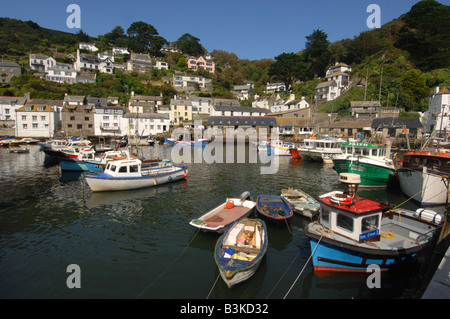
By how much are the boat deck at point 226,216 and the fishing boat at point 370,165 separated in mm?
14368

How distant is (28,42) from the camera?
119438 mm

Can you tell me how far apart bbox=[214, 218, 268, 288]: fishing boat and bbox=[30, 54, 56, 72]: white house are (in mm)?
120569

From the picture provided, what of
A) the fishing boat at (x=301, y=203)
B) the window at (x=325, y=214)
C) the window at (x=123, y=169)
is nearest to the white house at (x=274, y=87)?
the fishing boat at (x=301, y=203)

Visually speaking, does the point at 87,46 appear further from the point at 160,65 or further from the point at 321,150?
the point at 321,150

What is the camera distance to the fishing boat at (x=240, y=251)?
31.5 ft

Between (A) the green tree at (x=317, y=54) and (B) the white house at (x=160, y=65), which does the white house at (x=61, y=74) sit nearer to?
(B) the white house at (x=160, y=65)

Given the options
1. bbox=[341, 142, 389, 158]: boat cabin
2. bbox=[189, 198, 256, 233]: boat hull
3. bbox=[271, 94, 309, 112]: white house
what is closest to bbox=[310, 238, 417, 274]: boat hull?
bbox=[189, 198, 256, 233]: boat hull

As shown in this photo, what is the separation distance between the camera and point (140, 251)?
1272cm

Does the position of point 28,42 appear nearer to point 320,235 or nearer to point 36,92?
point 36,92

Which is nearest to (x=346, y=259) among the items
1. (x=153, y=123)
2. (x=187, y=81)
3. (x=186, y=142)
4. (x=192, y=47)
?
(x=186, y=142)

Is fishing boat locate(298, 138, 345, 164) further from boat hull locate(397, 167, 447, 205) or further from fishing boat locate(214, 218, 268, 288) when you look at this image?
fishing boat locate(214, 218, 268, 288)

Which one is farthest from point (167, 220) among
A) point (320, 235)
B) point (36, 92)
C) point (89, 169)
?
point (36, 92)

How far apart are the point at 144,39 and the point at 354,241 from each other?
489ft
